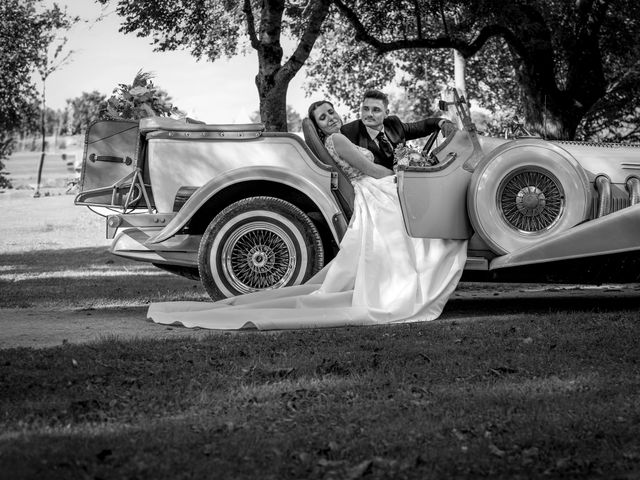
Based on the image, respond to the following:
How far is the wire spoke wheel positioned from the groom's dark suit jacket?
47.6 inches

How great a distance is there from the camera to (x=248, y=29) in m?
16.0

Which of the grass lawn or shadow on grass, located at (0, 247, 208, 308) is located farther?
shadow on grass, located at (0, 247, 208, 308)

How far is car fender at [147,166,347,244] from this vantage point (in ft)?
23.2

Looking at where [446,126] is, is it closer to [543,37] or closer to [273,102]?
[273,102]

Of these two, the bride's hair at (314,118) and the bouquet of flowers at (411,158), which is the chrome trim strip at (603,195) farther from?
the bride's hair at (314,118)

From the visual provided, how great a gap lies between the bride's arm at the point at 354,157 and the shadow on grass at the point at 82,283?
89.0 inches

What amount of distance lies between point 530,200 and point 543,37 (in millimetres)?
10537

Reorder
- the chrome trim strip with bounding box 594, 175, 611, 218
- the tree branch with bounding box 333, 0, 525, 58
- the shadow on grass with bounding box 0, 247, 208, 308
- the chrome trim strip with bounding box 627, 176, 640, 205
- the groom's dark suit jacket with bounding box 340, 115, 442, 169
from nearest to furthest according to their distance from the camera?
the chrome trim strip with bounding box 594, 175, 611, 218
the chrome trim strip with bounding box 627, 176, 640, 205
the groom's dark suit jacket with bounding box 340, 115, 442, 169
the shadow on grass with bounding box 0, 247, 208, 308
the tree branch with bounding box 333, 0, 525, 58

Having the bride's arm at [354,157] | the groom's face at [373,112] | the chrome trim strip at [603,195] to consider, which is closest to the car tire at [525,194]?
the chrome trim strip at [603,195]

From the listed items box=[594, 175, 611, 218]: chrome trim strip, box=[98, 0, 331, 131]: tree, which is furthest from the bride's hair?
box=[98, 0, 331, 131]: tree

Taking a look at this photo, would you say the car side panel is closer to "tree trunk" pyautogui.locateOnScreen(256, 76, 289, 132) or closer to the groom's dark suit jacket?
the groom's dark suit jacket

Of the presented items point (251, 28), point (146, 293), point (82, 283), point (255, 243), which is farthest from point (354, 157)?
point (251, 28)

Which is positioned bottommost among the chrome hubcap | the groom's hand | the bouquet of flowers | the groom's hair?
the chrome hubcap

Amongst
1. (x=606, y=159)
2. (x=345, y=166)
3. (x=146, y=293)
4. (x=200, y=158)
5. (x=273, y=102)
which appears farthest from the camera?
(x=273, y=102)
